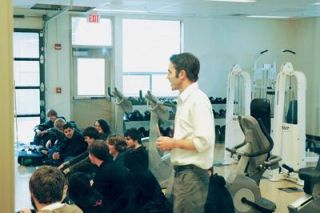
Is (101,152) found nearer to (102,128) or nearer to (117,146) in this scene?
(117,146)

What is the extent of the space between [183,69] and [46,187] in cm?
106

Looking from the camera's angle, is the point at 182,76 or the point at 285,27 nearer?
the point at 182,76

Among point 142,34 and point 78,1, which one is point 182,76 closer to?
point 78,1

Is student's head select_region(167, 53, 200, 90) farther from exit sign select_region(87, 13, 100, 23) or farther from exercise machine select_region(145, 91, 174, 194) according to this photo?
exit sign select_region(87, 13, 100, 23)

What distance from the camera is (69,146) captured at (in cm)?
559

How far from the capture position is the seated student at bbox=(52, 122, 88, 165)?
17.8 feet

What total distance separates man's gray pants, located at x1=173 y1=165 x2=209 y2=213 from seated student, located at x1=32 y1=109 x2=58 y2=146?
479 centimetres

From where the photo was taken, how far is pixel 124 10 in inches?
312

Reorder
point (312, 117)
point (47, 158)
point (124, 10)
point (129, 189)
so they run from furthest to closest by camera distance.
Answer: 1. point (312, 117)
2. point (124, 10)
3. point (47, 158)
4. point (129, 189)

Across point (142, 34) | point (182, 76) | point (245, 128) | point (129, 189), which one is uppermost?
point (142, 34)

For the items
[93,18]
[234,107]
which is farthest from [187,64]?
[93,18]

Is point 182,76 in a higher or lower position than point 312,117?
higher

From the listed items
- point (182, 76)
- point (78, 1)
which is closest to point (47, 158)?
point (78, 1)

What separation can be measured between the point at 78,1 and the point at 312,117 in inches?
194
